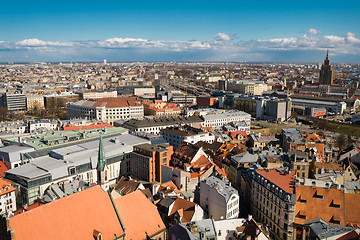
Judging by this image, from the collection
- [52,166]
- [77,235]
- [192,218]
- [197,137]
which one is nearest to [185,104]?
[197,137]

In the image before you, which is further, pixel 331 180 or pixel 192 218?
pixel 331 180

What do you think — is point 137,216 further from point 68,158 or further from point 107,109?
point 107,109

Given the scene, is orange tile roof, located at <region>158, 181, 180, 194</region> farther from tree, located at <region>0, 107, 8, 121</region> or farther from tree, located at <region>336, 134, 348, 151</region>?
tree, located at <region>0, 107, 8, 121</region>

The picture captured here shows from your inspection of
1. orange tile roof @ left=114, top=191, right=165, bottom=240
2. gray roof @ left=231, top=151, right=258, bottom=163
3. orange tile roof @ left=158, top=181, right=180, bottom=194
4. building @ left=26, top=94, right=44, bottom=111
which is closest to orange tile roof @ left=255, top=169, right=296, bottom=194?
gray roof @ left=231, top=151, right=258, bottom=163

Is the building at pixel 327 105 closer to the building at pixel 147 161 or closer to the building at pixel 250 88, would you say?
the building at pixel 250 88

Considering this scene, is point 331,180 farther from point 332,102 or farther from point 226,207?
point 332,102

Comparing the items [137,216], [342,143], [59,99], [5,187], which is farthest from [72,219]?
[59,99]

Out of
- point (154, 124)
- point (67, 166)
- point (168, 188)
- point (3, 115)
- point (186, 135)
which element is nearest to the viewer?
point (168, 188)
